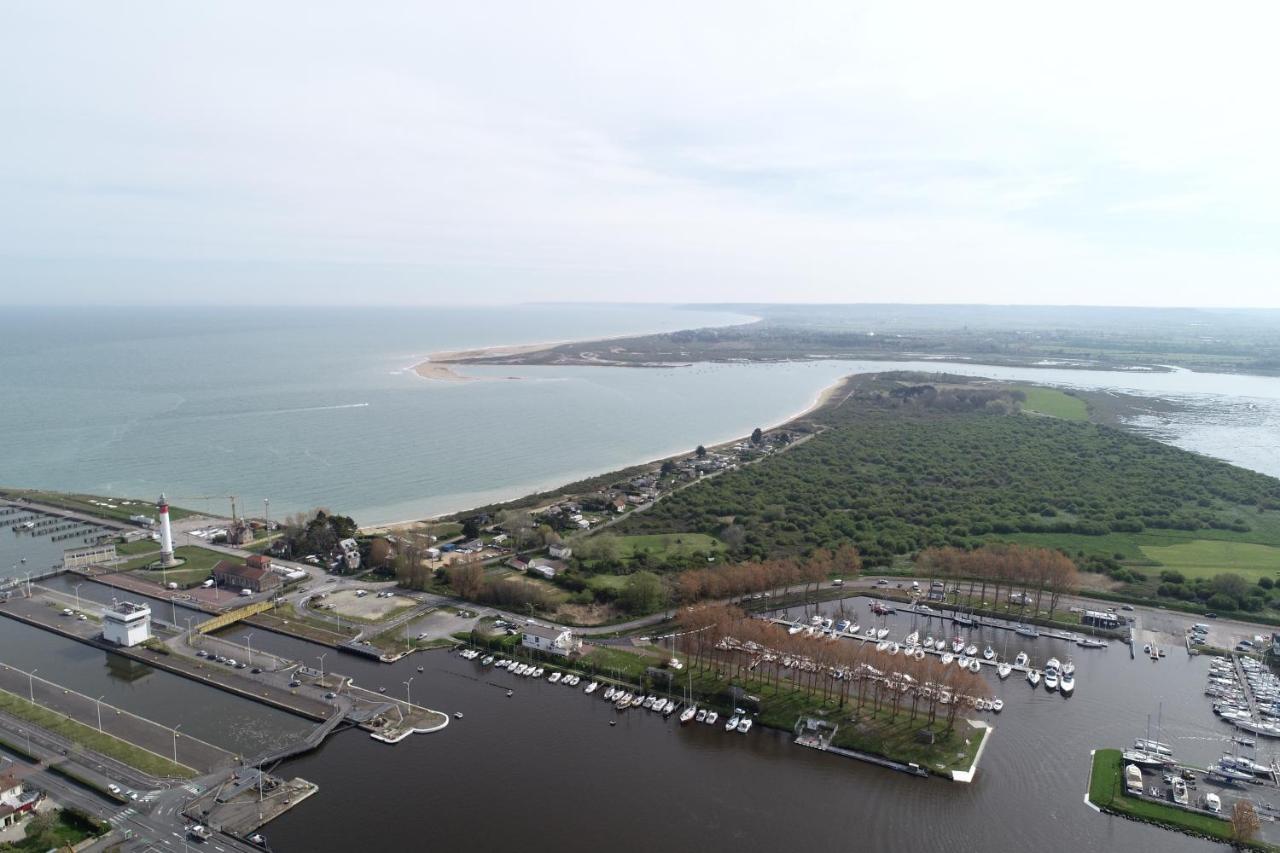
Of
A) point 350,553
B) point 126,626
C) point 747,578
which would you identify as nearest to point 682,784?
point 747,578

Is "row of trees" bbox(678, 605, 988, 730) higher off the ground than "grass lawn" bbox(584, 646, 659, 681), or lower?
higher

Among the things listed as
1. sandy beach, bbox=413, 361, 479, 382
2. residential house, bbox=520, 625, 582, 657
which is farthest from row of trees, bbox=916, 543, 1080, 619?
sandy beach, bbox=413, 361, 479, 382

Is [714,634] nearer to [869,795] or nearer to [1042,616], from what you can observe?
[869,795]

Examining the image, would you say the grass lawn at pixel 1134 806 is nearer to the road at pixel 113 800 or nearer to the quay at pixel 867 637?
the quay at pixel 867 637

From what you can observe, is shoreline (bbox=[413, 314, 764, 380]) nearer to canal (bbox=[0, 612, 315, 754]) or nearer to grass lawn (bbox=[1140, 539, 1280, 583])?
canal (bbox=[0, 612, 315, 754])

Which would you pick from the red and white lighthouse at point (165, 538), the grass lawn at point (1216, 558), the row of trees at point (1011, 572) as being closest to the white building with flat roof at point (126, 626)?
the red and white lighthouse at point (165, 538)
